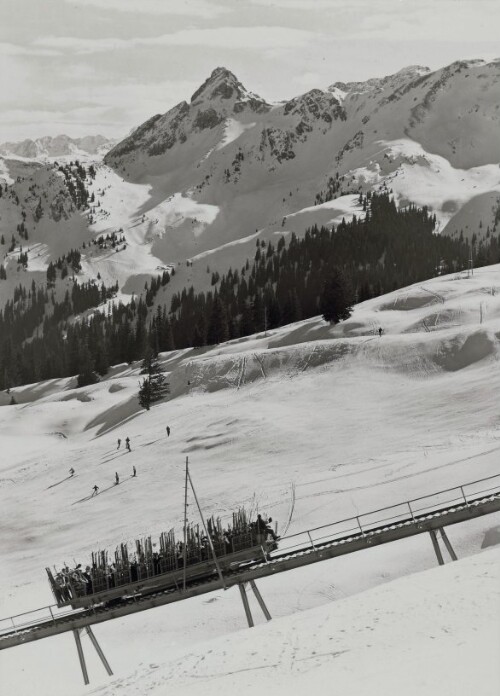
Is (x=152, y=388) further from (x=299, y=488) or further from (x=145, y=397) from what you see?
(x=299, y=488)

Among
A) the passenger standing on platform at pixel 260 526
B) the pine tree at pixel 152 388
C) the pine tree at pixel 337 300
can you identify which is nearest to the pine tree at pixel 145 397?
the pine tree at pixel 152 388

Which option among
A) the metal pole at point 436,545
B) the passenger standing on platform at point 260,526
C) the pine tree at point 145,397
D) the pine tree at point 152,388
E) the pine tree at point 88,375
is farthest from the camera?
the pine tree at point 88,375

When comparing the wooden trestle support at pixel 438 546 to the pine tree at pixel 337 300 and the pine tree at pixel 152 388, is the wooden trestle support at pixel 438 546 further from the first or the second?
the pine tree at pixel 337 300

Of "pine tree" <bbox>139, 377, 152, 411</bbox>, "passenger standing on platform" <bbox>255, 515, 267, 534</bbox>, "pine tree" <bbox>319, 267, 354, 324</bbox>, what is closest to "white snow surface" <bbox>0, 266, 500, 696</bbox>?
"pine tree" <bbox>139, 377, 152, 411</bbox>

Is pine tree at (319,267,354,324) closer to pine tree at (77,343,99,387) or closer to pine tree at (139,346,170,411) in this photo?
pine tree at (139,346,170,411)

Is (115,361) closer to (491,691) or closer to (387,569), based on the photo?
(387,569)

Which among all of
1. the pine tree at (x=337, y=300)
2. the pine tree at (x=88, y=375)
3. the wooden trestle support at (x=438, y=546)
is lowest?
the pine tree at (x=88, y=375)

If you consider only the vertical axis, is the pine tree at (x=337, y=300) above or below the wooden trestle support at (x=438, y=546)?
above

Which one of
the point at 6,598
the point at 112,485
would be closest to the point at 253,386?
the point at 112,485
